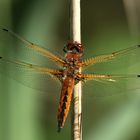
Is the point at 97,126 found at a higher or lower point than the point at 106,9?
lower

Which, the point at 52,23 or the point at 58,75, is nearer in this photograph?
the point at 52,23

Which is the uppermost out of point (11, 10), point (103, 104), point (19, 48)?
point (11, 10)

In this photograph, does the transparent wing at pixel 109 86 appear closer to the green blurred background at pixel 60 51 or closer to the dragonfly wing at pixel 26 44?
the green blurred background at pixel 60 51

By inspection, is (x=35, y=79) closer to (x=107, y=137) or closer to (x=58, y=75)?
(x=58, y=75)

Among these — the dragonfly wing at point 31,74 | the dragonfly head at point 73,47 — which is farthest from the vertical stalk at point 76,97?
the dragonfly wing at point 31,74

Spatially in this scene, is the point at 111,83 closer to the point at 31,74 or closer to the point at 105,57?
the point at 105,57

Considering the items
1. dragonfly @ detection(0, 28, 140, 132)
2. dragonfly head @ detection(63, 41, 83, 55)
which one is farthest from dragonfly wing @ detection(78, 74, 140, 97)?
dragonfly head @ detection(63, 41, 83, 55)

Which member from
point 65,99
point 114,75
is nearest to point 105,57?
point 114,75

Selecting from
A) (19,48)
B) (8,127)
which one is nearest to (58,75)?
(19,48)
